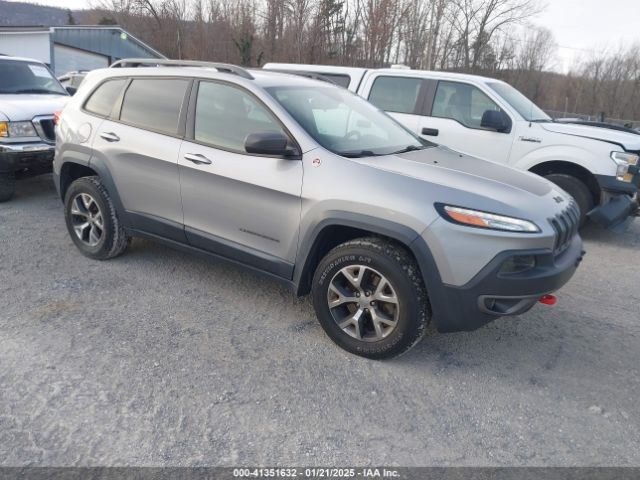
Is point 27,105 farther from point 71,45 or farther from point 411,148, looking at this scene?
point 71,45

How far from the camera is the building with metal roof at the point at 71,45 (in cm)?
2452

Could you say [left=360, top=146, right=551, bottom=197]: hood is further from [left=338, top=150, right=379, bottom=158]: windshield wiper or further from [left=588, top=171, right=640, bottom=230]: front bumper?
[left=588, top=171, right=640, bottom=230]: front bumper

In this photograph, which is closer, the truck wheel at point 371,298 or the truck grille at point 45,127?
the truck wheel at point 371,298

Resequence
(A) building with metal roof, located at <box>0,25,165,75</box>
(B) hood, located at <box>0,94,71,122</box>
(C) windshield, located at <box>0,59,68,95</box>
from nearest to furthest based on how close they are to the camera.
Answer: (B) hood, located at <box>0,94,71,122</box>, (C) windshield, located at <box>0,59,68,95</box>, (A) building with metal roof, located at <box>0,25,165,75</box>

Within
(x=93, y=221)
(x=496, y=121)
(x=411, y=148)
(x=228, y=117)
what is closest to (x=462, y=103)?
(x=496, y=121)

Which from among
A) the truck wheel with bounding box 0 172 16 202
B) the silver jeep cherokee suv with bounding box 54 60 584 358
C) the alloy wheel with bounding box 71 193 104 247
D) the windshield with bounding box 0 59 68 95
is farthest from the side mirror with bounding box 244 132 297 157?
the windshield with bounding box 0 59 68 95

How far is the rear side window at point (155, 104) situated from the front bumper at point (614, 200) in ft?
15.6

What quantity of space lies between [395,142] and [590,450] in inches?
96.4

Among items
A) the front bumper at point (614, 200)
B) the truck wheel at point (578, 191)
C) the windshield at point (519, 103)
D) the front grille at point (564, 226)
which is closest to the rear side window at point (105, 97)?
Answer: the front grille at point (564, 226)

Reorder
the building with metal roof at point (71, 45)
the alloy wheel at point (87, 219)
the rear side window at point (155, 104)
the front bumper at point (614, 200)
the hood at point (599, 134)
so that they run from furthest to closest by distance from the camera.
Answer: the building with metal roof at point (71, 45) → the hood at point (599, 134) → the front bumper at point (614, 200) → the alloy wheel at point (87, 219) → the rear side window at point (155, 104)

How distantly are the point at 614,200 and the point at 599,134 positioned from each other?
0.86 m

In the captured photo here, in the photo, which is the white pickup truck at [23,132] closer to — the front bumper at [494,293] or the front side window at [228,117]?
the front side window at [228,117]

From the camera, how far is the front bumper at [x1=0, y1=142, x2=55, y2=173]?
602cm

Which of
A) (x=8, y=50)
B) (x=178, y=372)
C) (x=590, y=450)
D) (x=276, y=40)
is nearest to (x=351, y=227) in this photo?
(x=178, y=372)
